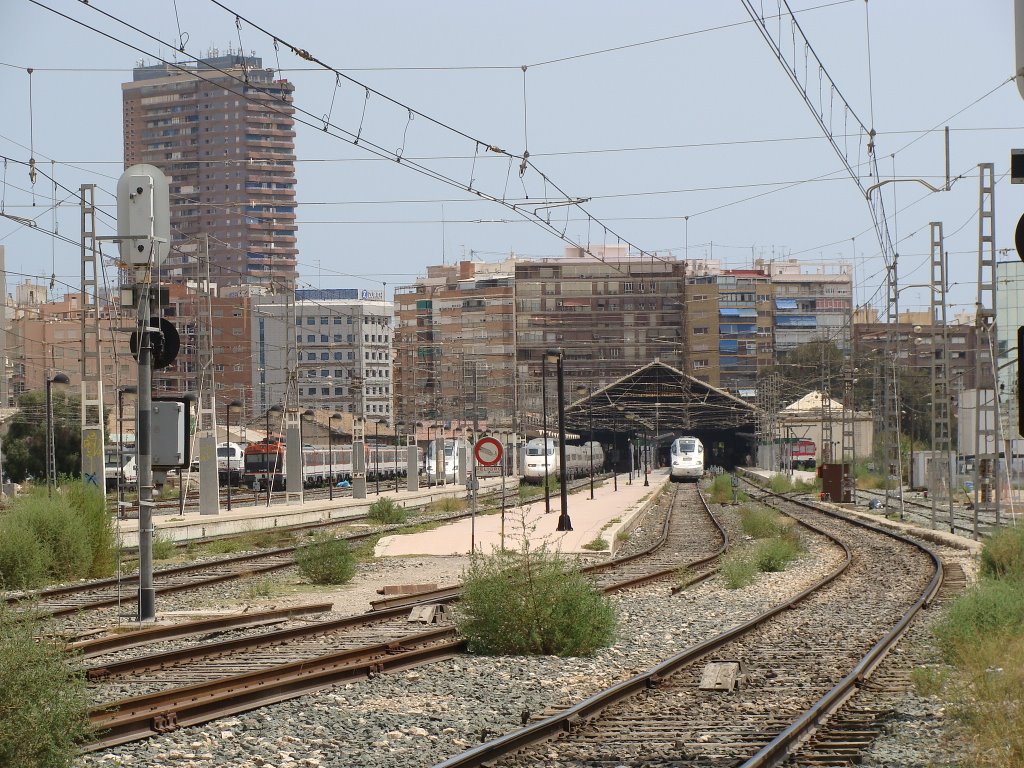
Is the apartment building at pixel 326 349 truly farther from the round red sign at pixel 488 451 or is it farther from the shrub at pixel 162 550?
the round red sign at pixel 488 451

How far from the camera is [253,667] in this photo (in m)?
13.1

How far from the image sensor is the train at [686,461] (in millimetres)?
87500

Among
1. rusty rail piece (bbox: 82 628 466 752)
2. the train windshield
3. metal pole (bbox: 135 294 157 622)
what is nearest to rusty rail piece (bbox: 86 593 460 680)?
rusty rail piece (bbox: 82 628 466 752)

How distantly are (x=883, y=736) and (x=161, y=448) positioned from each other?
9.78 metres

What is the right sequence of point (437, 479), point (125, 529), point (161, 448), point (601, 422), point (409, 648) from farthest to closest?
point (601, 422), point (437, 479), point (125, 529), point (161, 448), point (409, 648)

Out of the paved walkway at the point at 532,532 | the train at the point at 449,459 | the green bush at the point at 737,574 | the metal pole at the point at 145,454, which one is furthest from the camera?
the train at the point at 449,459

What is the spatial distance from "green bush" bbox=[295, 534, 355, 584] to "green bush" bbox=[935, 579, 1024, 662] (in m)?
11.8

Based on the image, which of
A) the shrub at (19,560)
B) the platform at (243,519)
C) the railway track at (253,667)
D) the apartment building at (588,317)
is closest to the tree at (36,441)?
the platform at (243,519)

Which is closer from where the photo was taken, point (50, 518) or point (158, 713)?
point (158, 713)

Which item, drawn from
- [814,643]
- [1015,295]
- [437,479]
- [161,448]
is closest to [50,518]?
[161,448]

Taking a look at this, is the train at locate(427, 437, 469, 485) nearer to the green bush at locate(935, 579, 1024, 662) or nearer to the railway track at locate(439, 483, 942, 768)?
the railway track at locate(439, 483, 942, 768)

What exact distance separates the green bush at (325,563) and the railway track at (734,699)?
7.87 meters

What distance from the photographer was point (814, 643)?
15586mm

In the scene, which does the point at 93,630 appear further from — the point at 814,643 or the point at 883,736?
the point at 883,736
